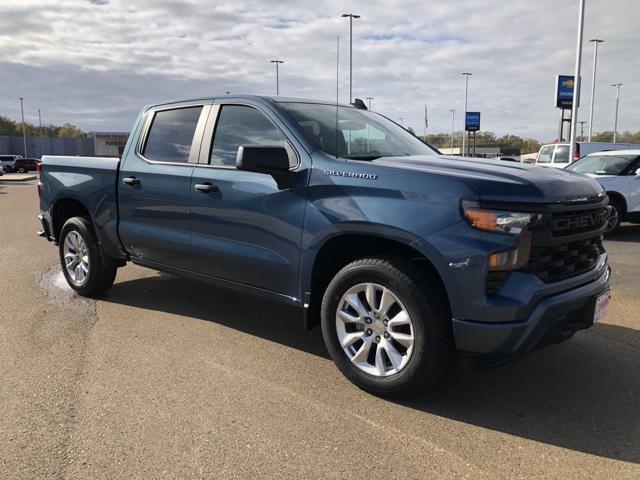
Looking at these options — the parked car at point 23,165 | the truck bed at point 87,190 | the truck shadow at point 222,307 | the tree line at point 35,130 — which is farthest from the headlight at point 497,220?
the tree line at point 35,130

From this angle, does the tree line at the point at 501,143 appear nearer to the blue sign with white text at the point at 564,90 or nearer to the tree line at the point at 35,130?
the blue sign with white text at the point at 564,90

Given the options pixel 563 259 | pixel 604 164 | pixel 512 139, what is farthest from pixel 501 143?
pixel 563 259

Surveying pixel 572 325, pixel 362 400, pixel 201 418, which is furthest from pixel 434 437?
pixel 201 418

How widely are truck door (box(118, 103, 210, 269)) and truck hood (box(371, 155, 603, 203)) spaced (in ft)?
5.61

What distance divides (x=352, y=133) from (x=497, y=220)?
1.61m

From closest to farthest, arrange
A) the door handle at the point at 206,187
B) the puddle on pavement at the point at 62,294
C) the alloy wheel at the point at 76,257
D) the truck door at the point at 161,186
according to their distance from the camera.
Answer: the door handle at the point at 206,187
the truck door at the point at 161,186
the puddle on pavement at the point at 62,294
the alloy wheel at the point at 76,257

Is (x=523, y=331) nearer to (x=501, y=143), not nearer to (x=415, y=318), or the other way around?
(x=415, y=318)

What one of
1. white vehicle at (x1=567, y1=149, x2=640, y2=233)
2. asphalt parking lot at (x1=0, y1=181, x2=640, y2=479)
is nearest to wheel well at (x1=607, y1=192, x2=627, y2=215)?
white vehicle at (x1=567, y1=149, x2=640, y2=233)

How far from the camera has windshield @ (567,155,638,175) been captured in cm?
1059

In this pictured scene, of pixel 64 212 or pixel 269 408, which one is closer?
pixel 269 408

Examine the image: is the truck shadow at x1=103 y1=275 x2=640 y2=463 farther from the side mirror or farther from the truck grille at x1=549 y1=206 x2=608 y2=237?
the side mirror

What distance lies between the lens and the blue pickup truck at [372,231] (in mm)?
3041

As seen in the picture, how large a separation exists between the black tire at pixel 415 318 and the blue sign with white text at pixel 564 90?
22.3m

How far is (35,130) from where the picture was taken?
11256 centimetres
